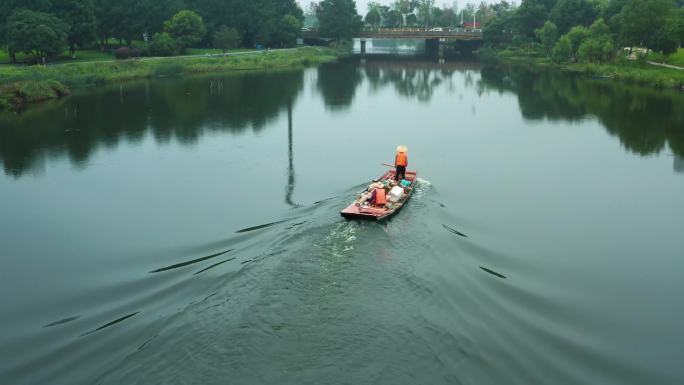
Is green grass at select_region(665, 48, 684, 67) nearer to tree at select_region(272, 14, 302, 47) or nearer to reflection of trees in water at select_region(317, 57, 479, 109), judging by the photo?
reflection of trees in water at select_region(317, 57, 479, 109)

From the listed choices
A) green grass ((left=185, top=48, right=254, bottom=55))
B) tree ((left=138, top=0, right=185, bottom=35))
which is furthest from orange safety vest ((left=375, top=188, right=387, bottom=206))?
green grass ((left=185, top=48, right=254, bottom=55))

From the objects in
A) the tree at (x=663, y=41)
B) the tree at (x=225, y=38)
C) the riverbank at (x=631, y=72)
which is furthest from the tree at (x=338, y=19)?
the tree at (x=663, y=41)

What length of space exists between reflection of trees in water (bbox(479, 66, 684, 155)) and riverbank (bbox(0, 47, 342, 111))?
128 feet

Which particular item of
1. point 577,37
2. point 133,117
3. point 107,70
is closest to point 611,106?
point 577,37

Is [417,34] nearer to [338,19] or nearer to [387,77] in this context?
[338,19]

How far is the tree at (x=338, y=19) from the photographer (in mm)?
139500

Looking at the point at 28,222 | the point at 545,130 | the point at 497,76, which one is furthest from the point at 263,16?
the point at 28,222

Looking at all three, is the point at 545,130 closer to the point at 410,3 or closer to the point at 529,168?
the point at 529,168

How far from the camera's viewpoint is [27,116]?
167ft

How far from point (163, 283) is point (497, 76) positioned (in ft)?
269

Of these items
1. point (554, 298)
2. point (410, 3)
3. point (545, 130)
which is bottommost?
point (554, 298)

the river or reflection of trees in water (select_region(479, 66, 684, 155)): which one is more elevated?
reflection of trees in water (select_region(479, 66, 684, 155))

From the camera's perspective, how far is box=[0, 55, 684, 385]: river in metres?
14.9

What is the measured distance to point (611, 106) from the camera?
59.1 meters
